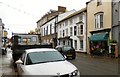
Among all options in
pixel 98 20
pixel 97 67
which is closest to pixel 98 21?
pixel 98 20

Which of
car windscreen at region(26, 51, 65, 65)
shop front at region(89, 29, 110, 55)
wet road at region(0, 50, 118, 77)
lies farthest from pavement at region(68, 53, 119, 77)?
shop front at region(89, 29, 110, 55)

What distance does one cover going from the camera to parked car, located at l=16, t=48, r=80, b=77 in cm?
800

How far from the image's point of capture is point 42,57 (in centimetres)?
982

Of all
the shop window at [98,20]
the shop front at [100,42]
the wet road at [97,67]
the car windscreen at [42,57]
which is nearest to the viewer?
the car windscreen at [42,57]

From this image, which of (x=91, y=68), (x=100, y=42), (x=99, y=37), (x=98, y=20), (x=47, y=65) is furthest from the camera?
(x=98, y=20)

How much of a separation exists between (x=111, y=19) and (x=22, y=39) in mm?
13797

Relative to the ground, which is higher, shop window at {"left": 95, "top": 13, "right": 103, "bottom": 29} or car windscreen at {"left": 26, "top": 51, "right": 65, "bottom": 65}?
shop window at {"left": 95, "top": 13, "right": 103, "bottom": 29}

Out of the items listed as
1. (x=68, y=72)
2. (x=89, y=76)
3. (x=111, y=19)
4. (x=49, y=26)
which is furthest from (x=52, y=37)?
(x=68, y=72)

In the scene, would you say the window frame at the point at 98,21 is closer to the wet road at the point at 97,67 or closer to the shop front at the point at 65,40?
the wet road at the point at 97,67

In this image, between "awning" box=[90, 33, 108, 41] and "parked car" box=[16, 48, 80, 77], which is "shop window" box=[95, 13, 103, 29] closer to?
"awning" box=[90, 33, 108, 41]

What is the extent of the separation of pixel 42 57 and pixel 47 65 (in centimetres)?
114

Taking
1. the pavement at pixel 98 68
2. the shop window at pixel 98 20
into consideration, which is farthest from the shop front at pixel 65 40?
the pavement at pixel 98 68

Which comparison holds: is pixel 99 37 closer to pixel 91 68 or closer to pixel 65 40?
pixel 91 68

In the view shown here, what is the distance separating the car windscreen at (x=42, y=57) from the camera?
956 cm
